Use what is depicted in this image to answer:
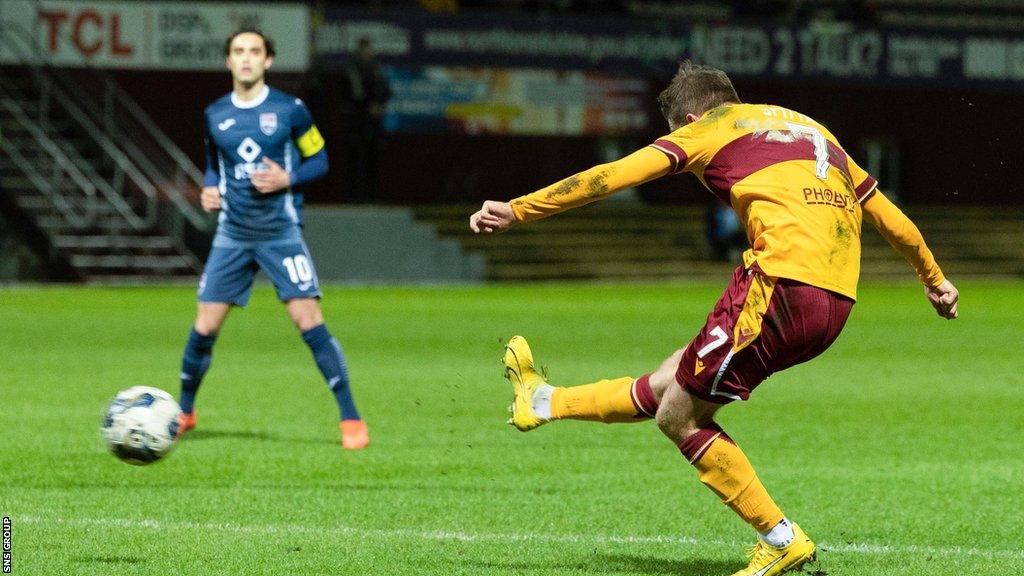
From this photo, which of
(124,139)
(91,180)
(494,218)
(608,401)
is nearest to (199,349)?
(608,401)

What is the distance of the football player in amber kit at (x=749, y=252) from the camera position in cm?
586

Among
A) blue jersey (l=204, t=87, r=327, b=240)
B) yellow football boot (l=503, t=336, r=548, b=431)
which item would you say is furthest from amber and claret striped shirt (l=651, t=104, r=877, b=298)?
blue jersey (l=204, t=87, r=327, b=240)

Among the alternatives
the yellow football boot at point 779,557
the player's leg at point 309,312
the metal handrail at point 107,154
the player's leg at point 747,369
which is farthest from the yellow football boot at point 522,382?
the metal handrail at point 107,154

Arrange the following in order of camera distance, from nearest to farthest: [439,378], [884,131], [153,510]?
[153,510], [439,378], [884,131]

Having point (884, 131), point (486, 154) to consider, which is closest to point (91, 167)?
point (486, 154)

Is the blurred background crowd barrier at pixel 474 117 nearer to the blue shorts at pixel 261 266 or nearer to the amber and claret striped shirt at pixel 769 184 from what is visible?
the blue shorts at pixel 261 266

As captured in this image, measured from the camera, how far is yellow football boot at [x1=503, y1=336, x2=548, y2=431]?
6488 mm

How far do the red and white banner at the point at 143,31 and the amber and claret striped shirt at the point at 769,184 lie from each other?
23.2 metres

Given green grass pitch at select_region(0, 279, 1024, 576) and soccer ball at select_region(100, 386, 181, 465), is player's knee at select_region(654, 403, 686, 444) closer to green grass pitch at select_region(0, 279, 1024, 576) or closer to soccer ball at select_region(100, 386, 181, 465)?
green grass pitch at select_region(0, 279, 1024, 576)

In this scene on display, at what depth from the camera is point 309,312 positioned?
31.7ft

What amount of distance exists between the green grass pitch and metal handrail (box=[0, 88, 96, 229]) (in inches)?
359

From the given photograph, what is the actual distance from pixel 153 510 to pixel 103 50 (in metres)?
22.3

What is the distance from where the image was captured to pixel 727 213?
104ft

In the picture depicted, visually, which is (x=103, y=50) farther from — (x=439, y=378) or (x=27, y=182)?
(x=439, y=378)
